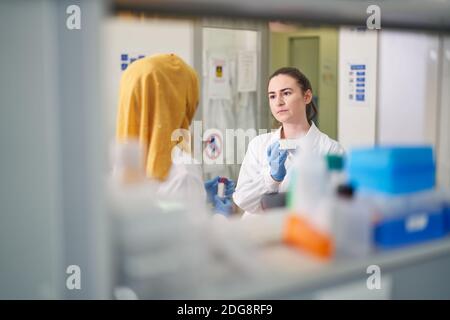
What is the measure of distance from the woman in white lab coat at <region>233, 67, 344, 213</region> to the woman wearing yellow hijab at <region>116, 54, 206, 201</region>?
2.26 ft

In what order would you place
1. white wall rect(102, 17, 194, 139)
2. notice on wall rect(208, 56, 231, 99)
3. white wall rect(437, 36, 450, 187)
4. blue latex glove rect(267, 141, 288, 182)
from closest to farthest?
white wall rect(437, 36, 450, 187), blue latex glove rect(267, 141, 288, 182), white wall rect(102, 17, 194, 139), notice on wall rect(208, 56, 231, 99)

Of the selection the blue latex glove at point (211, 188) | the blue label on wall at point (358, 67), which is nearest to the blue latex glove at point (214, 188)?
the blue latex glove at point (211, 188)

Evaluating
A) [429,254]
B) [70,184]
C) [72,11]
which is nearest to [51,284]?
[70,184]

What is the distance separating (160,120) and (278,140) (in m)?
0.98

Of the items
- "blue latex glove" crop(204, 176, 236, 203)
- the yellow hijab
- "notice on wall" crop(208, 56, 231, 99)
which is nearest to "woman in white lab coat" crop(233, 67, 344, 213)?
"blue latex glove" crop(204, 176, 236, 203)

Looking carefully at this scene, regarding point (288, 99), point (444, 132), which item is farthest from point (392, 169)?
point (288, 99)

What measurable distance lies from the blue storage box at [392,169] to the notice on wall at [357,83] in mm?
1808

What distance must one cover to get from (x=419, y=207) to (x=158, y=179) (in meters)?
0.85

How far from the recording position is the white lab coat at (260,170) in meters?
2.19

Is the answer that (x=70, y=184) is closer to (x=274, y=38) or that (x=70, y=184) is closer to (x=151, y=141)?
(x=151, y=141)

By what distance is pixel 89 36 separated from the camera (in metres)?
0.63

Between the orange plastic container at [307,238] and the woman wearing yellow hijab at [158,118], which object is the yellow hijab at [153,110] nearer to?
the woman wearing yellow hijab at [158,118]

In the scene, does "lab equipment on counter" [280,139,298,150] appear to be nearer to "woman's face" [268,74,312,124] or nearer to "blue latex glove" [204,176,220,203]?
"woman's face" [268,74,312,124]

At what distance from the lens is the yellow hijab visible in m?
1.46
